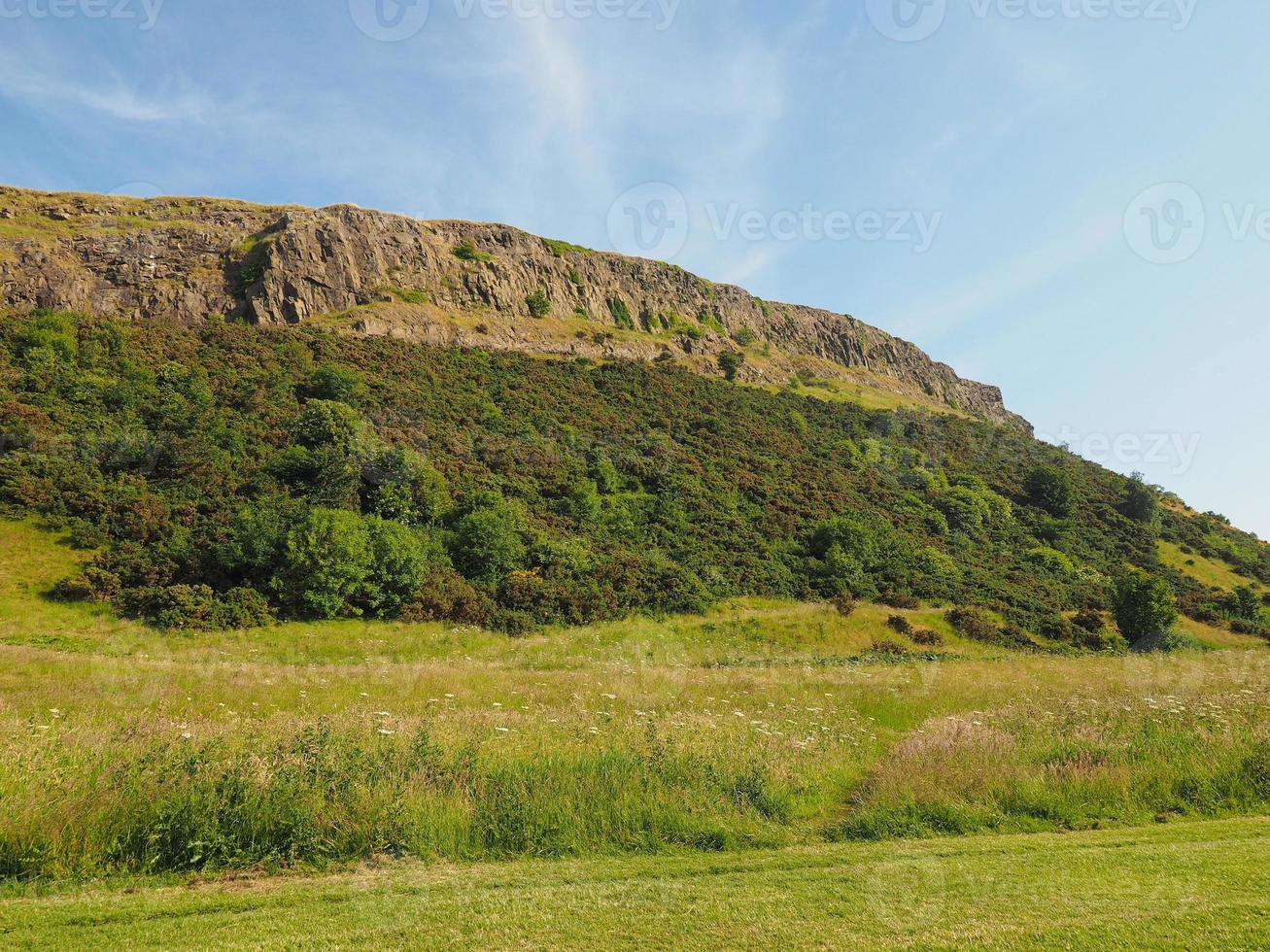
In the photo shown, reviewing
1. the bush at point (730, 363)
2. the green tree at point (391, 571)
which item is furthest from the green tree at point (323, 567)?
the bush at point (730, 363)

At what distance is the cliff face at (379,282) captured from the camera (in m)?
56.6

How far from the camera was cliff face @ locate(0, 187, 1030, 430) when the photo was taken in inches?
2227

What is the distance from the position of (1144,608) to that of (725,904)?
47.7 m

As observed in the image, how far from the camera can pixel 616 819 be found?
24.8ft

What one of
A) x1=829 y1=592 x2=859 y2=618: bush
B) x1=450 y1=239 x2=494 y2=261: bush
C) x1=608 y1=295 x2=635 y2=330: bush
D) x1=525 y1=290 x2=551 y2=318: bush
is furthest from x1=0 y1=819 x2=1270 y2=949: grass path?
x1=608 y1=295 x2=635 y2=330: bush

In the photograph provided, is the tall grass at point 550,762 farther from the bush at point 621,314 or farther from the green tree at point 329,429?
the bush at point 621,314

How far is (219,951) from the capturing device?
452 cm

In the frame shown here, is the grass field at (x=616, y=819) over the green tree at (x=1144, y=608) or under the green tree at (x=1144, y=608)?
under

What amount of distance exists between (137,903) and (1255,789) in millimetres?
13227

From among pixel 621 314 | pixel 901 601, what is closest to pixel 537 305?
pixel 621 314

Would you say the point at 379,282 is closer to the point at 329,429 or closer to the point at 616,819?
the point at 329,429

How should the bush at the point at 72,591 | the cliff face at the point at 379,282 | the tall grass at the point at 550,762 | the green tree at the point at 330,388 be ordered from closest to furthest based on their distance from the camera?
the tall grass at the point at 550,762 < the bush at the point at 72,591 < the green tree at the point at 330,388 < the cliff face at the point at 379,282

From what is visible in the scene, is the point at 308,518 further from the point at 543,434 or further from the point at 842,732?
the point at 543,434

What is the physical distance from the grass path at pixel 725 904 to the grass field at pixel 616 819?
0.10ft
